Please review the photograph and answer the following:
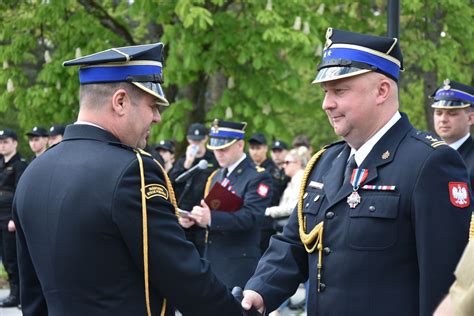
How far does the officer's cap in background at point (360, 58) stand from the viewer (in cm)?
408

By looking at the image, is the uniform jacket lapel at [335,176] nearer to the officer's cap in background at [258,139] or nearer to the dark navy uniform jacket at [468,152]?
the dark navy uniform jacket at [468,152]

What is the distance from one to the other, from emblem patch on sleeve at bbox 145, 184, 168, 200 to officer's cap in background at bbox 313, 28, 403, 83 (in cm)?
98

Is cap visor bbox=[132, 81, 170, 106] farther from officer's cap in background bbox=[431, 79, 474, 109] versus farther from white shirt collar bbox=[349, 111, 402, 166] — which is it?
officer's cap in background bbox=[431, 79, 474, 109]

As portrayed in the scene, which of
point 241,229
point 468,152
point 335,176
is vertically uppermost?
point 335,176

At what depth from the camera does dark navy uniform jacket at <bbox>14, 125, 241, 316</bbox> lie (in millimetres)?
3508

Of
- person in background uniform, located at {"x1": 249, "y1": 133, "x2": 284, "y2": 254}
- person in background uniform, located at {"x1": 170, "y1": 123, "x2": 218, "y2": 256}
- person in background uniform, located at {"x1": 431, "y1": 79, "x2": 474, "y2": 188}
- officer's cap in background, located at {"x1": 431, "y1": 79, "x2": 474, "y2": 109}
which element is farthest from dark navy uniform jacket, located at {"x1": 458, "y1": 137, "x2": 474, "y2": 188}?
person in background uniform, located at {"x1": 249, "y1": 133, "x2": 284, "y2": 254}

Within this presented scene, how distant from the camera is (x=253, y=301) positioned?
4.41 m

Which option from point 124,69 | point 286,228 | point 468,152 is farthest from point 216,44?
point 124,69

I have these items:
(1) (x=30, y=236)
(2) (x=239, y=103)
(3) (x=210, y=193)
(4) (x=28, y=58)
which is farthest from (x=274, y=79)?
(1) (x=30, y=236)

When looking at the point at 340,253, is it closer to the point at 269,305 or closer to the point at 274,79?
the point at 269,305

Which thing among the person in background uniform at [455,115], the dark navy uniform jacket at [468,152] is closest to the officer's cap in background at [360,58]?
the dark navy uniform jacket at [468,152]

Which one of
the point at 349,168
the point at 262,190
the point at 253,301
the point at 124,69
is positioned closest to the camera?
the point at 124,69

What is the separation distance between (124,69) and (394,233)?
4.55 ft

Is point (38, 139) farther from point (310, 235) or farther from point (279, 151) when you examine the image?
point (310, 235)
